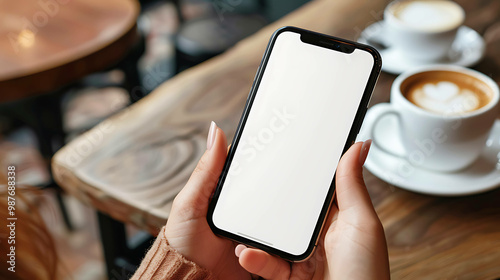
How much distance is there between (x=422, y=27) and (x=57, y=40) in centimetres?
92

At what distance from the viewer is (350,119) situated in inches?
23.4

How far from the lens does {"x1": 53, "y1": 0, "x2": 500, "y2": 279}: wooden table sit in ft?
2.04

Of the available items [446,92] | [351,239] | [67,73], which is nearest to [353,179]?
[351,239]

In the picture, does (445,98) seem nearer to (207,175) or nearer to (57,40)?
(207,175)

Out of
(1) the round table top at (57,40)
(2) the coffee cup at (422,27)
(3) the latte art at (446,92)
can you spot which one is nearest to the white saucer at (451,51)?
(2) the coffee cup at (422,27)

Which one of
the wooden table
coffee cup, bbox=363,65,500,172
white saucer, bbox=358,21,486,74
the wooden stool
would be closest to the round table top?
the wooden stool

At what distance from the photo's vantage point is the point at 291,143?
1.99 feet

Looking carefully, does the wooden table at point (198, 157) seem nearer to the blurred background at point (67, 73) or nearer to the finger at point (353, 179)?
the finger at point (353, 179)

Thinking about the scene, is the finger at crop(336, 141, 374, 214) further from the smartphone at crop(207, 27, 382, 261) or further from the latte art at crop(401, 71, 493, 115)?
the latte art at crop(401, 71, 493, 115)

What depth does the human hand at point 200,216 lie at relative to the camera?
0.61m

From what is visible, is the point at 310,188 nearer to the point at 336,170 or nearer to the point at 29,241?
the point at 336,170

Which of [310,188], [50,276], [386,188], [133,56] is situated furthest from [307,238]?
[133,56]

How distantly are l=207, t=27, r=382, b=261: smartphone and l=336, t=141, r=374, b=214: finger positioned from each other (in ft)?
0.08

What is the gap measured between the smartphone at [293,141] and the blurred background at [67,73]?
44cm
